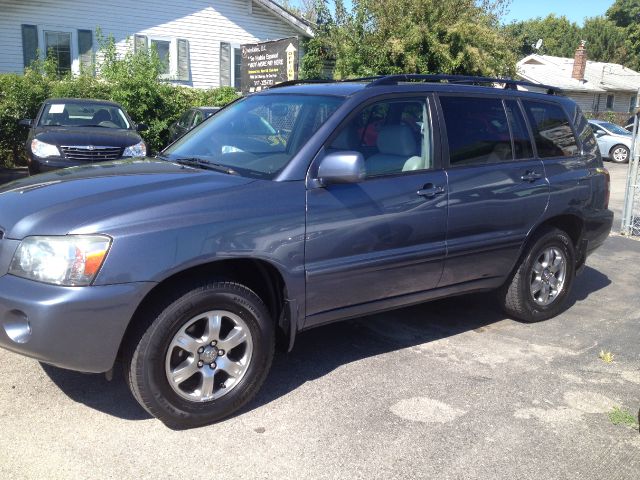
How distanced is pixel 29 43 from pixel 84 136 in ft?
34.8

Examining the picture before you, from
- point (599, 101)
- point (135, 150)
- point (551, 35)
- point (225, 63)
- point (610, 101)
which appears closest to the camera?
point (135, 150)


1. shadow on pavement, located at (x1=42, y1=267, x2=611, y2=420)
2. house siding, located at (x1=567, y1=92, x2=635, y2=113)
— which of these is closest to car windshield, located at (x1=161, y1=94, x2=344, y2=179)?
shadow on pavement, located at (x1=42, y1=267, x2=611, y2=420)

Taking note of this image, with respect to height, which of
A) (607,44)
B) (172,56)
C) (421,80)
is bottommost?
(421,80)

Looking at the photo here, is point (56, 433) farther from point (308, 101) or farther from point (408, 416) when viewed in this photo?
point (308, 101)

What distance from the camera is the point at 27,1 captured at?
17828 millimetres

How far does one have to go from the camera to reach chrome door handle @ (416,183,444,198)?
4.19 m

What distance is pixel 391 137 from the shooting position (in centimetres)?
423

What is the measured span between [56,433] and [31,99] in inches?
500

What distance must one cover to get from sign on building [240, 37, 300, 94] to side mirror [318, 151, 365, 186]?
12307 mm

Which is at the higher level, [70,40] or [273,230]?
[70,40]

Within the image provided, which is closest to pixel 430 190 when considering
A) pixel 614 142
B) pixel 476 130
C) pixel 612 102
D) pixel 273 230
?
pixel 476 130

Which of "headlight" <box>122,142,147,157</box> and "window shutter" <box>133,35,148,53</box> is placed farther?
"window shutter" <box>133,35,148,53</box>

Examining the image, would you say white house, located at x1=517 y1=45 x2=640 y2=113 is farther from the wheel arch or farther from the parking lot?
the wheel arch

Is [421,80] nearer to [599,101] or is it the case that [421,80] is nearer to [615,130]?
[615,130]
